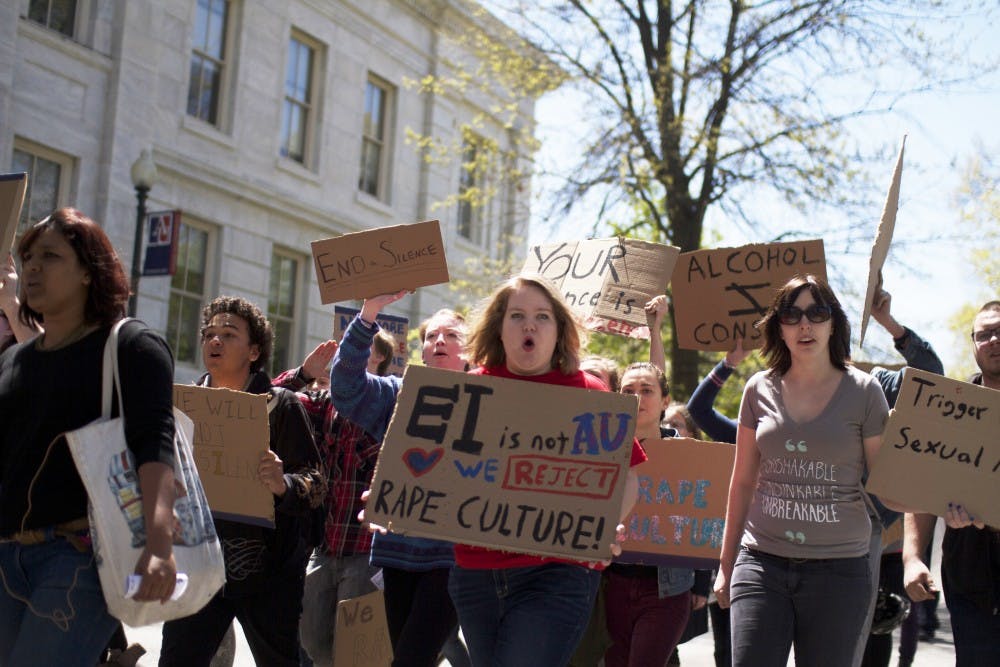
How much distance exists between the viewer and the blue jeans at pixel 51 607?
2.97m

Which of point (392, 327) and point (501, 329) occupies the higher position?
point (392, 327)

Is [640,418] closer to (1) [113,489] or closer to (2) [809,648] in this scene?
(2) [809,648]

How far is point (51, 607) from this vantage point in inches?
118

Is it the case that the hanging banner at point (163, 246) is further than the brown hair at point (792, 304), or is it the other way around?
the hanging banner at point (163, 246)

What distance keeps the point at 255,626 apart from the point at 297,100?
16.0m

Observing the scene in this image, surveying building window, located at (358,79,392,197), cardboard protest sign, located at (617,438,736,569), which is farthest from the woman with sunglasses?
building window, located at (358,79,392,197)

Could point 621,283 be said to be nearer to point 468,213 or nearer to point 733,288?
point 733,288

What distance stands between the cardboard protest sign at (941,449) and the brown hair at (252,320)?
2619 mm

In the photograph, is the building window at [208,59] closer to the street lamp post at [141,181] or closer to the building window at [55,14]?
the building window at [55,14]

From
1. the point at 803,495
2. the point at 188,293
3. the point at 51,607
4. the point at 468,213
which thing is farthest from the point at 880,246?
the point at 468,213

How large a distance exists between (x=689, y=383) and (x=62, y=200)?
8279mm

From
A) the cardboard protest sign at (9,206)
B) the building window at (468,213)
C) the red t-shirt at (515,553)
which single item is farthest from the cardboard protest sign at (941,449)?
the building window at (468,213)

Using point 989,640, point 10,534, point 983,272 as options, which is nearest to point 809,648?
point 989,640

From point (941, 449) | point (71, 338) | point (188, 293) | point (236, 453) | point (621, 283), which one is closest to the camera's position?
point (71, 338)
